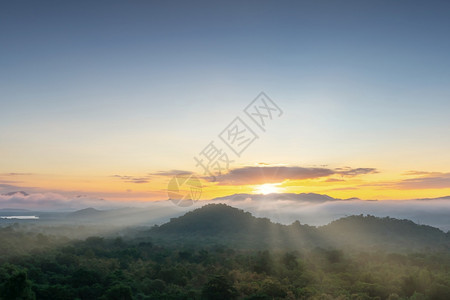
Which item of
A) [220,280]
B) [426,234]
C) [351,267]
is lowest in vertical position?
[426,234]

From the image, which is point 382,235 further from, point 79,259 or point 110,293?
point 110,293

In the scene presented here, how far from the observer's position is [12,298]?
128 feet

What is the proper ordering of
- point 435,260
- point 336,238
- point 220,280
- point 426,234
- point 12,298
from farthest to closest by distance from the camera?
1. point 426,234
2. point 336,238
3. point 435,260
4. point 220,280
5. point 12,298

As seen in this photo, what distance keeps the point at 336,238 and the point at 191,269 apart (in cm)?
12942

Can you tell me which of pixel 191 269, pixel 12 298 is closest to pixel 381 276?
pixel 191 269

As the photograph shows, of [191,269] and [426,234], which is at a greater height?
[191,269]

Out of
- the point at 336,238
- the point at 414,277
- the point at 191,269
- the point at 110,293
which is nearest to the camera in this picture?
the point at 110,293

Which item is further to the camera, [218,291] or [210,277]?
[210,277]

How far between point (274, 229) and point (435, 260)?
107 meters

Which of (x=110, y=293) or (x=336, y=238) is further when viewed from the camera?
(x=336, y=238)

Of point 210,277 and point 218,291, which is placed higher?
point 218,291

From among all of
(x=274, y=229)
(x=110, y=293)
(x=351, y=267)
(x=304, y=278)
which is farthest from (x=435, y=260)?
(x=274, y=229)

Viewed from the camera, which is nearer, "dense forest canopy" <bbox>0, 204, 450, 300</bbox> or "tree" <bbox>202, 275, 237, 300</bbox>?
"dense forest canopy" <bbox>0, 204, 450, 300</bbox>

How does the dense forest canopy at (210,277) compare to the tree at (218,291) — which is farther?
the tree at (218,291)
